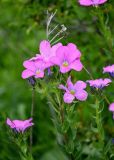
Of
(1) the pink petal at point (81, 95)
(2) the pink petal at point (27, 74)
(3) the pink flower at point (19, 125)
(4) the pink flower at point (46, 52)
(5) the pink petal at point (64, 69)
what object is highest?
(4) the pink flower at point (46, 52)

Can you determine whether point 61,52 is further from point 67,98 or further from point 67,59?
point 67,98

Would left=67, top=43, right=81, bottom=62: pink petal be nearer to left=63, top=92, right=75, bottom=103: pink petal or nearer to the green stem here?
left=63, top=92, right=75, bottom=103: pink petal

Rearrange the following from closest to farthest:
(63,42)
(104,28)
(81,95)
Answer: (81,95), (104,28), (63,42)

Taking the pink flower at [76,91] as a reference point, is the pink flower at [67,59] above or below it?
above

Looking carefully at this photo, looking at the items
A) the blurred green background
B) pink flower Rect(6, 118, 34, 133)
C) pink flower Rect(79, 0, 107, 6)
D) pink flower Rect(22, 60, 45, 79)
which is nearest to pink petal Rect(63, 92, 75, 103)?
pink flower Rect(22, 60, 45, 79)

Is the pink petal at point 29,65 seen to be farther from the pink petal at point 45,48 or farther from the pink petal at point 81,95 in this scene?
the pink petal at point 81,95

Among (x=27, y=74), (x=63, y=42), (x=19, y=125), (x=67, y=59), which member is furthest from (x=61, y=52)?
(x=63, y=42)

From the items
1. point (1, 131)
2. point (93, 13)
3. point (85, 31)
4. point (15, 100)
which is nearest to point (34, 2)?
point (85, 31)

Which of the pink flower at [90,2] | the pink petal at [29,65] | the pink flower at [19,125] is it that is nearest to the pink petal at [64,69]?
the pink petal at [29,65]
